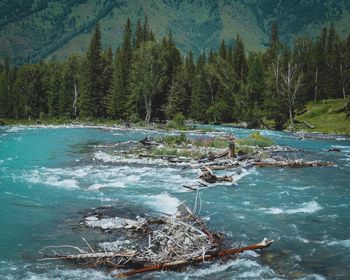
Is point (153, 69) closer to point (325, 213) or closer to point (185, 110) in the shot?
point (185, 110)

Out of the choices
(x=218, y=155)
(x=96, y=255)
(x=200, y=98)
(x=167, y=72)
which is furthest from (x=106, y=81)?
(x=96, y=255)

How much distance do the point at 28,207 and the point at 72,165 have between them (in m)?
12.6

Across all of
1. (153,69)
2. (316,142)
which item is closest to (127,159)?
(316,142)

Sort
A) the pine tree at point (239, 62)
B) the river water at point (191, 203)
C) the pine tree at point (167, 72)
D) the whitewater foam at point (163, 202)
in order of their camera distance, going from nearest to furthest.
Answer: the river water at point (191, 203) → the whitewater foam at point (163, 202) → the pine tree at point (167, 72) → the pine tree at point (239, 62)

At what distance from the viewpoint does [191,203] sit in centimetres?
2102

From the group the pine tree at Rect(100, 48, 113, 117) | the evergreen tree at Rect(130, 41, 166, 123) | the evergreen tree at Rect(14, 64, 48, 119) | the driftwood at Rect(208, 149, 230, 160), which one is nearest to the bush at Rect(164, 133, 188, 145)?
the driftwood at Rect(208, 149, 230, 160)

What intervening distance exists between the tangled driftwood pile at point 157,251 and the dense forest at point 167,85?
60395mm

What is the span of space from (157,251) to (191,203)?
716 cm

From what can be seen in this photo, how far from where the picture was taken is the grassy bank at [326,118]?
6906 cm

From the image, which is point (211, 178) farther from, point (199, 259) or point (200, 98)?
point (200, 98)

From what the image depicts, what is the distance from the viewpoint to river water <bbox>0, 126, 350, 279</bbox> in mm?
13141

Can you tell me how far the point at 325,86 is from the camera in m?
99.2

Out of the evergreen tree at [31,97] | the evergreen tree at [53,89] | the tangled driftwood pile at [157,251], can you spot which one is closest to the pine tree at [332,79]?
the evergreen tree at [53,89]

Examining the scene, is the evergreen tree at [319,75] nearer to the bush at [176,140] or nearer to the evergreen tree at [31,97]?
the bush at [176,140]
